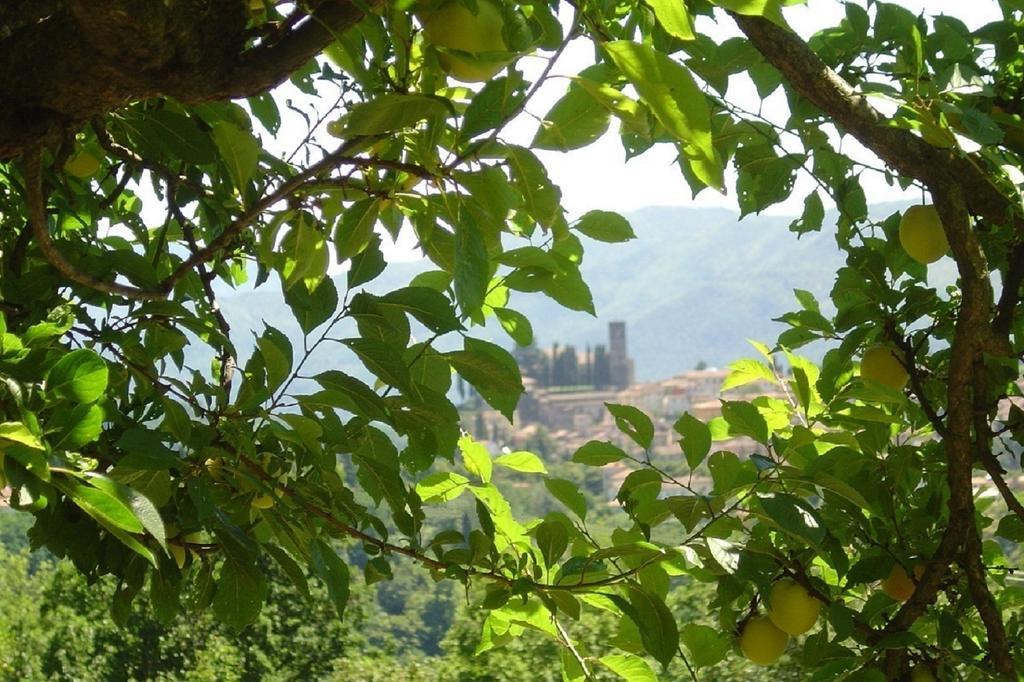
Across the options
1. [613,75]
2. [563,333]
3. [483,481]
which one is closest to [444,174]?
[613,75]

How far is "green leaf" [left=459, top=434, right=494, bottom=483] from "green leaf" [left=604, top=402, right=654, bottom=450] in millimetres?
123

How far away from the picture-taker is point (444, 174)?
51 cm

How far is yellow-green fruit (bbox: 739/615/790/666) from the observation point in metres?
0.94

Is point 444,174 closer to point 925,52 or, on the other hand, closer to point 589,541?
point 589,541

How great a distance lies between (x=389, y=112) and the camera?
447 mm

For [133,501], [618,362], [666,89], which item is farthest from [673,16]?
[618,362]

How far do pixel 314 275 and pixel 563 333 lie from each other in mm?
45449

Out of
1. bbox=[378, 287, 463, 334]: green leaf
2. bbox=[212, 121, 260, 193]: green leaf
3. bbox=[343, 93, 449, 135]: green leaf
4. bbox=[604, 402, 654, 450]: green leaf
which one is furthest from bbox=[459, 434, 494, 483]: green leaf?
bbox=[343, 93, 449, 135]: green leaf

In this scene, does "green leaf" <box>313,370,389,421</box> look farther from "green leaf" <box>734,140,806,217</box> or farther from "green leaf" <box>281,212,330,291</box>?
"green leaf" <box>734,140,806,217</box>

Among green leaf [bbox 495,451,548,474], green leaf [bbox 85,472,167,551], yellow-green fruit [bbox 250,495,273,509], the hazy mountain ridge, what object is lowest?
green leaf [bbox 495,451,548,474]

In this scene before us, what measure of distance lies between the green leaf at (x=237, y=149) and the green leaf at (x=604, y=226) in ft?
1.02

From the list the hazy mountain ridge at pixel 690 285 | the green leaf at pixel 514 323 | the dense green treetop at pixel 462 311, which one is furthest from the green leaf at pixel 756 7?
the hazy mountain ridge at pixel 690 285

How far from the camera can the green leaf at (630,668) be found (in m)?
0.79

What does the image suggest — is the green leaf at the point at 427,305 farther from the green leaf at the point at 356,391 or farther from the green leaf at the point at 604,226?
the green leaf at the point at 604,226
